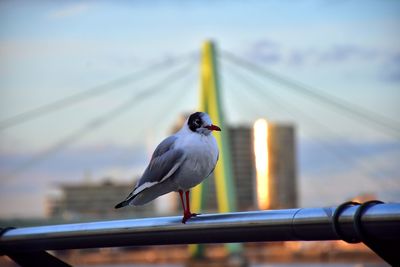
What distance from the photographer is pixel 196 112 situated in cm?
259

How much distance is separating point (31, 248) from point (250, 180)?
98.2m

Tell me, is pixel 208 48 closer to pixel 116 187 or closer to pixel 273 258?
pixel 273 258

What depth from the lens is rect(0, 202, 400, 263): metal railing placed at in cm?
169

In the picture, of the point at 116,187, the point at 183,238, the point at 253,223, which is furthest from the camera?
the point at 116,187

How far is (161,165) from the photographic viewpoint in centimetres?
267

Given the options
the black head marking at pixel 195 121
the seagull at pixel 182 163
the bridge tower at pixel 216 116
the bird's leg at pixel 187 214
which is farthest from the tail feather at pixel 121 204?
the bridge tower at pixel 216 116

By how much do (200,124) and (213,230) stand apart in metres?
0.63

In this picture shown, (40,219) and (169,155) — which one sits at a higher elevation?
(169,155)

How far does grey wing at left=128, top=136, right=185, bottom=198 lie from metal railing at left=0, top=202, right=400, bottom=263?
1.07 ft

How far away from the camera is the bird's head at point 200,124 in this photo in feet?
8.41

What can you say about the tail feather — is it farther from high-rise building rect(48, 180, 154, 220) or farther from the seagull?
high-rise building rect(48, 180, 154, 220)

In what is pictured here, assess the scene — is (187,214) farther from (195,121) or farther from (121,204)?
(195,121)

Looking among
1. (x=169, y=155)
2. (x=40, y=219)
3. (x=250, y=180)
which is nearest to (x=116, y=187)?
(x=250, y=180)

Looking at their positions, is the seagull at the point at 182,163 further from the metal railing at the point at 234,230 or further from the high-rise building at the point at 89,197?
the high-rise building at the point at 89,197
